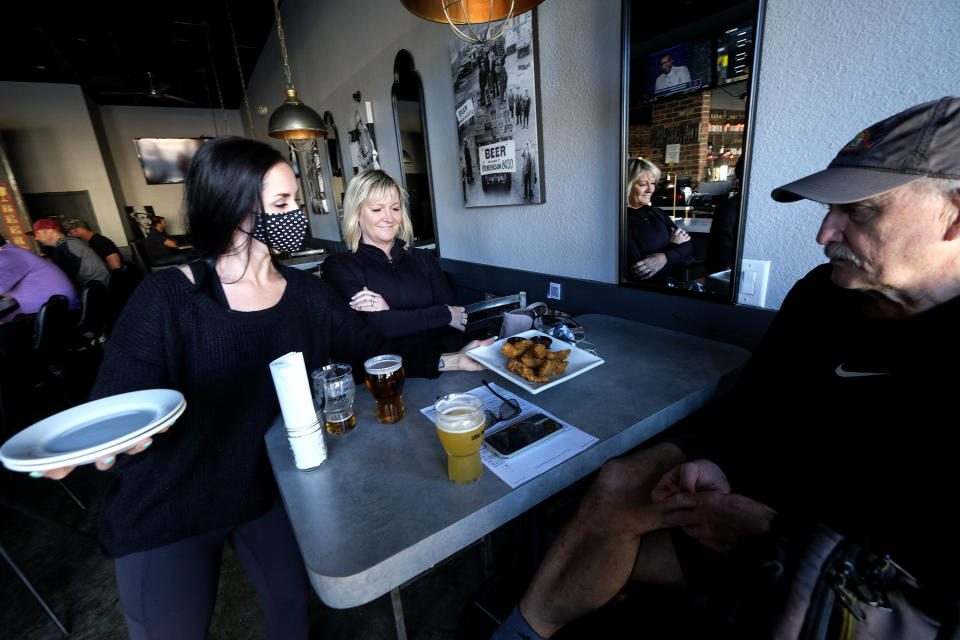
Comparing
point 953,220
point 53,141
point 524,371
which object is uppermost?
point 53,141

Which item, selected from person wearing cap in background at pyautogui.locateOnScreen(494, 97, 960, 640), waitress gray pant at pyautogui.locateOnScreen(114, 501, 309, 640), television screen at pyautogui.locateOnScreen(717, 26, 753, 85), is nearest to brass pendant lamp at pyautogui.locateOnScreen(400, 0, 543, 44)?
television screen at pyautogui.locateOnScreen(717, 26, 753, 85)

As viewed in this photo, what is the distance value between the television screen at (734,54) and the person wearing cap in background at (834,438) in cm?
59

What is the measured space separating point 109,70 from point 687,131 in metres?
9.31

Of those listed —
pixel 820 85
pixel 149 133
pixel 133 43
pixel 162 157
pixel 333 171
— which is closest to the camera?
pixel 820 85

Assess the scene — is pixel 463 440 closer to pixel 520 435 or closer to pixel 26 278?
pixel 520 435

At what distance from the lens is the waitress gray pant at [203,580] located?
3.25 feet

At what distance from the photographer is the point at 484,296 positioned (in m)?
2.98

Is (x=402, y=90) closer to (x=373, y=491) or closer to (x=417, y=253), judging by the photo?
(x=417, y=253)

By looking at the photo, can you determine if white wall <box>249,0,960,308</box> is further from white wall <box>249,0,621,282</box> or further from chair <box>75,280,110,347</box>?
chair <box>75,280,110,347</box>

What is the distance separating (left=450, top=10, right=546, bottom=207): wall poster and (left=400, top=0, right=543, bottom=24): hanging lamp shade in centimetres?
76

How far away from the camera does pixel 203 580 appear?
107 cm

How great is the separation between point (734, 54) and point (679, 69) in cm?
18

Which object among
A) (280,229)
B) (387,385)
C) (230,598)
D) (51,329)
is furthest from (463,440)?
(51,329)

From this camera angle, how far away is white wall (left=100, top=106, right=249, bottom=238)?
857 centimetres
